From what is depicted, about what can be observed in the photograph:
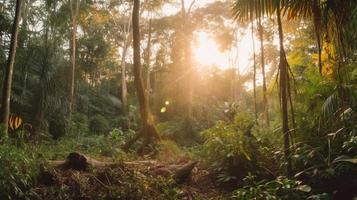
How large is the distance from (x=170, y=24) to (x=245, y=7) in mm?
19941

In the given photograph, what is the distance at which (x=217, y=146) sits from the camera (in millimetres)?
7883

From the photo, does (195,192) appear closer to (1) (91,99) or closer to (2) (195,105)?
(2) (195,105)

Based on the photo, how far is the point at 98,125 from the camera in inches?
886

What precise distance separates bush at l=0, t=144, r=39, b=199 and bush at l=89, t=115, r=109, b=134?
54.4 ft

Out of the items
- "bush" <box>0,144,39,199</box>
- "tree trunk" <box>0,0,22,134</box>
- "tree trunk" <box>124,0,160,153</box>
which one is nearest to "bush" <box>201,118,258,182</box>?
"tree trunk" <box>124,0,160,153</box>

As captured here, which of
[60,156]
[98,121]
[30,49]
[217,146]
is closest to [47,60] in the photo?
[30,49]

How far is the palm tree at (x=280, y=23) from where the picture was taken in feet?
16.0

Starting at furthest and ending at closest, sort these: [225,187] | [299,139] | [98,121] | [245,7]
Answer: [98,121], [225,187], [299,139], [245,7]

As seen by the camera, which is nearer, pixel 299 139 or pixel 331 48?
pixel 331 48

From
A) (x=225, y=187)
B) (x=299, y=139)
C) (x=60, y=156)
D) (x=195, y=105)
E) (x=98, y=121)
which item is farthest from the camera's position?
(x=98, y=121)

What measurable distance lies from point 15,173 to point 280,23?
4.15 metres

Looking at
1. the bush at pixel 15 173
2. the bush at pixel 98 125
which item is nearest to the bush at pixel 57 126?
the bush at pixel 98 125

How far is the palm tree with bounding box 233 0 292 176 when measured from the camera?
486 cm

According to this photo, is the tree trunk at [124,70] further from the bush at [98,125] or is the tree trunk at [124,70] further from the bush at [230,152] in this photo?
the bush at [230,152]
